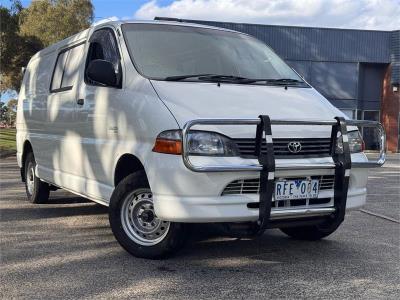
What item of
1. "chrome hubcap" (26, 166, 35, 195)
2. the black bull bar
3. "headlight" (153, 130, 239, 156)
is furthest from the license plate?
"chrome hubcap" (26, 166, 35, 195)

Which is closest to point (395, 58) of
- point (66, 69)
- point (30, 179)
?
point (30, 179)

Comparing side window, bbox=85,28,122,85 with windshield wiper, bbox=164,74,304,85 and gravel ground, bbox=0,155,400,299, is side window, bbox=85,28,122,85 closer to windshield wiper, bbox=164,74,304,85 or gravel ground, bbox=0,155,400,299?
windshield wiper, bbox=164,74,304,85

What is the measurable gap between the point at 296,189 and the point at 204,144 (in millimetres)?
896

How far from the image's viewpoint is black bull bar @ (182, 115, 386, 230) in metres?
4.05

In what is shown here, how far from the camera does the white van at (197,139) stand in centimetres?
420

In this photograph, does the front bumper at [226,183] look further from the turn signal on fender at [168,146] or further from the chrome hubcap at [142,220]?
the chrome hubcap at [142,220]

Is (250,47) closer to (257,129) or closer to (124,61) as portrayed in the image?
(124,61)

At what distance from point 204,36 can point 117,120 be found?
4.74 feet

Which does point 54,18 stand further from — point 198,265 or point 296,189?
point 296,189

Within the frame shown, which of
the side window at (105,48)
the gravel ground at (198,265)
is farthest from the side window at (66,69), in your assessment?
the gravel ground at (198,265)

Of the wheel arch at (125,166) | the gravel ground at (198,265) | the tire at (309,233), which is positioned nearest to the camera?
the gravel ground at (198,265)

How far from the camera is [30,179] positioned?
7.99 metres

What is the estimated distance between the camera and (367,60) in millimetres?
31312

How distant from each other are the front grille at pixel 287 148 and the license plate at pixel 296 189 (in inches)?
8.8
